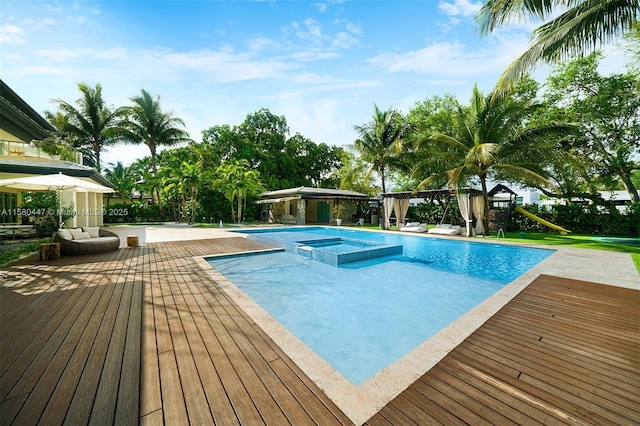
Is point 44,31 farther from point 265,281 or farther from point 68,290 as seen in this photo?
point 265,281

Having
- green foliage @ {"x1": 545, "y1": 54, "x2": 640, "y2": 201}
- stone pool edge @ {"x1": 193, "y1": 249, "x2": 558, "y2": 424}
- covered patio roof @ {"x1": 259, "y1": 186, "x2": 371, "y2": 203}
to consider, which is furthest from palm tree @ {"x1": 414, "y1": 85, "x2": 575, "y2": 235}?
stone pool edge @ {"x1": 193, "y1": 249, "x2": 558, "y2": 424}

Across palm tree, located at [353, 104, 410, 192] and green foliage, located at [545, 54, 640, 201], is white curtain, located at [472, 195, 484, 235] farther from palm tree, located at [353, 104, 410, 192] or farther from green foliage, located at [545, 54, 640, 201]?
palm tree, located at [353, 104, 410, 192]

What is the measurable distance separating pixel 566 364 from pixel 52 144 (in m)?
18.5

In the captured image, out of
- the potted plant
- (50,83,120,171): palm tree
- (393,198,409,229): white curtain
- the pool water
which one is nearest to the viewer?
the pool water

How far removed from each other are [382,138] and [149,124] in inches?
779

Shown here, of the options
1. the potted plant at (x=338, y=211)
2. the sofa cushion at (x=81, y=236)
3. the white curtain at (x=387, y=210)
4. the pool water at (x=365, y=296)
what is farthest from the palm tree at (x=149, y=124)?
the pool water at (x=365, y=296)

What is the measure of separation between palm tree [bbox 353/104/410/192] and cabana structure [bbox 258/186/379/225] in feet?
11.4

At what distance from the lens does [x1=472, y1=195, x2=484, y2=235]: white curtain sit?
1321 cm

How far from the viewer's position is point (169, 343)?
110 inches

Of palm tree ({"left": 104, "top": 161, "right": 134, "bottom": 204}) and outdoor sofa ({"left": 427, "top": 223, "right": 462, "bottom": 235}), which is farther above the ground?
palm tree ({"left": 104, "top": 161, "right": 134, "bottom": 204})

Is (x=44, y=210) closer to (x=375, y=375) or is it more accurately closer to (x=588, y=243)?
(x=375, y=375)

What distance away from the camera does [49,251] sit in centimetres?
684

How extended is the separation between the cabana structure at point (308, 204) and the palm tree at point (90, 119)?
45.9 ft

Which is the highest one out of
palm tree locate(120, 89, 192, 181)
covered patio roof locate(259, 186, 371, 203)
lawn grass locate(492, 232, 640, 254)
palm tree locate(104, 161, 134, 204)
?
palm tree locate(120, 89, 192, 181)
